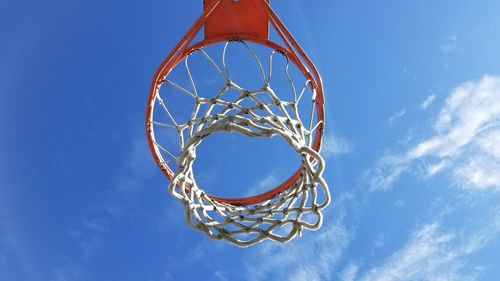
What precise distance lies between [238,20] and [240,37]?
0.18 m

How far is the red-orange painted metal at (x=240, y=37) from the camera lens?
5.65 metres

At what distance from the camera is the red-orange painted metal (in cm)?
565

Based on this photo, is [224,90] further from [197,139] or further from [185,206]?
[185,206]

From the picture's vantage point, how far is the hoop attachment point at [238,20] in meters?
5.83

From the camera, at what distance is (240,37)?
5.88 m

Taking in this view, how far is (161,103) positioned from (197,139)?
1064 millimetres

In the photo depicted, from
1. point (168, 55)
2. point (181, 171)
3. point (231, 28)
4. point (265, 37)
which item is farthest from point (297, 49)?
point (181, 171)

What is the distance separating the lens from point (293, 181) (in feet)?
18.0

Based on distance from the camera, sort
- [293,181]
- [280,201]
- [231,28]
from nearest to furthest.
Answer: [280,201] < [293,181] < [231,28]

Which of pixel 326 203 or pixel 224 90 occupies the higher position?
pixel 224 90

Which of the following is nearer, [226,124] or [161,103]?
[226,124]

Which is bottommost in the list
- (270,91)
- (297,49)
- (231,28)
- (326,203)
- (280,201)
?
(326,203)

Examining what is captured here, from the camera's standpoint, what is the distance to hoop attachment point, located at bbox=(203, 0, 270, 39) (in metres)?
5.83

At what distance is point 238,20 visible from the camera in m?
5.87
